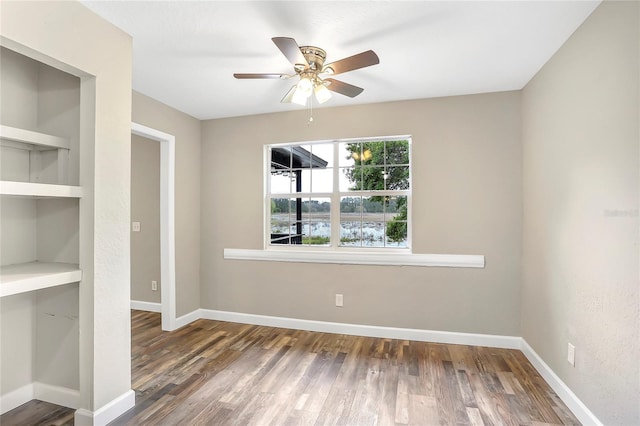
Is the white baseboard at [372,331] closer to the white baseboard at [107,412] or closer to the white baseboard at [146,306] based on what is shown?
the white baseboard at [146,306]

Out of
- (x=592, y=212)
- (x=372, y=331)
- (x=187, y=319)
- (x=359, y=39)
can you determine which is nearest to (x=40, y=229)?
(x=187, y=319)

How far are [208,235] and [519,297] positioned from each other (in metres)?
3.50

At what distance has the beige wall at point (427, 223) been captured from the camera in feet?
9.82

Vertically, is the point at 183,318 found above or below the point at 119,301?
below

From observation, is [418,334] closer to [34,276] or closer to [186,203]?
[186,203]

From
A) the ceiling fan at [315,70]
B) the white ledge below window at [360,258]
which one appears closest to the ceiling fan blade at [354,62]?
the ceiling fan at [315,70]

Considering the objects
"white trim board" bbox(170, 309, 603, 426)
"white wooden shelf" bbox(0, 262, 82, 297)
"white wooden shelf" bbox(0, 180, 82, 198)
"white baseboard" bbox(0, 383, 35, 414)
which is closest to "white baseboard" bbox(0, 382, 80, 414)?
"white baseboard" bbox(0, 383, 35, 414)

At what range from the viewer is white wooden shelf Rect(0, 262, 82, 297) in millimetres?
1565

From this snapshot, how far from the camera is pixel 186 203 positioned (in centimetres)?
369

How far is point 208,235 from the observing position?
388cm

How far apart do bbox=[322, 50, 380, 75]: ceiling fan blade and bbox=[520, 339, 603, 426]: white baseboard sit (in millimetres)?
2474

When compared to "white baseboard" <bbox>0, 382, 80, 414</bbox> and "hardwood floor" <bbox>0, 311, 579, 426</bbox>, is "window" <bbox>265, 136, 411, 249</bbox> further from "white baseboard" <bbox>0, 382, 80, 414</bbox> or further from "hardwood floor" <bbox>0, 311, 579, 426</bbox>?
"white baseboard" <bbox>0, 382, 80, 414</bbox>

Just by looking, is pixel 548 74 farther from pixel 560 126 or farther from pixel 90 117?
pixel 90 117

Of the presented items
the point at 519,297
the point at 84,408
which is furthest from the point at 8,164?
the point at 519,297
